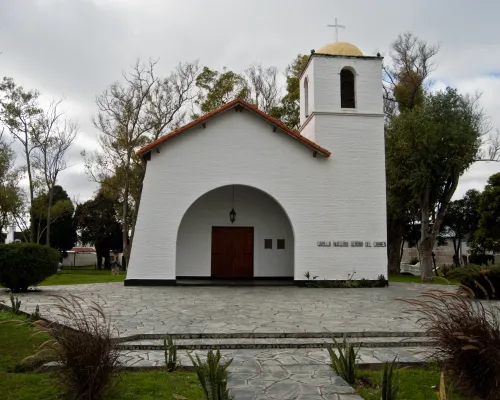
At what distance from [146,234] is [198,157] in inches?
125

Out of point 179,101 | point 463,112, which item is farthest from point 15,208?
point 463,112

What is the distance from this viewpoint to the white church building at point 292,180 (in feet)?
49.4

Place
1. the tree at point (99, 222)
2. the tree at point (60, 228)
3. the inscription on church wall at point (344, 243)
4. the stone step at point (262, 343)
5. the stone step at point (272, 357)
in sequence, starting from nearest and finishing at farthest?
the stone step at point (272, 357), the stone step at point (262, 343), the inscription on church wall at point (344, 243), the tree at point (60, 228), the tree at point (99, 222)

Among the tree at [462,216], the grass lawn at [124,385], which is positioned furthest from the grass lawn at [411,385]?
the tree at [462,216]

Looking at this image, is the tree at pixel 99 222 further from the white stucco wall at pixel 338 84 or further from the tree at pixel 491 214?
the tree at pixel 491 214

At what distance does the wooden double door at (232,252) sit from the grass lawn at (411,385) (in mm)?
11745

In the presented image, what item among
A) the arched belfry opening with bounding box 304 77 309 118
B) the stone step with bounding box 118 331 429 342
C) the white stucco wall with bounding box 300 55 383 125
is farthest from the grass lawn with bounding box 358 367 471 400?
the arched belfry opening with bounding box 304 77 309 118

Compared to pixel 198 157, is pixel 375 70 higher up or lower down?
higher up

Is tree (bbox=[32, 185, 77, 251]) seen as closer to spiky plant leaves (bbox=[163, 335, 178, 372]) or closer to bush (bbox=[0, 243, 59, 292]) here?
bush (bbox=[0, 243, 59, 292])

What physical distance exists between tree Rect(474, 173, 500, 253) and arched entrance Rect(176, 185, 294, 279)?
54.4ft

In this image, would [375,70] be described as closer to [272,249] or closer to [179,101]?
[272,249]

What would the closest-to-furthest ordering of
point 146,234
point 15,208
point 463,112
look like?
point 146,234, point 463,112, point 15,208

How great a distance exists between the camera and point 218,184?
15.3 metres

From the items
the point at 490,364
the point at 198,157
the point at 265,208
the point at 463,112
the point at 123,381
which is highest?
the point at 463,112
